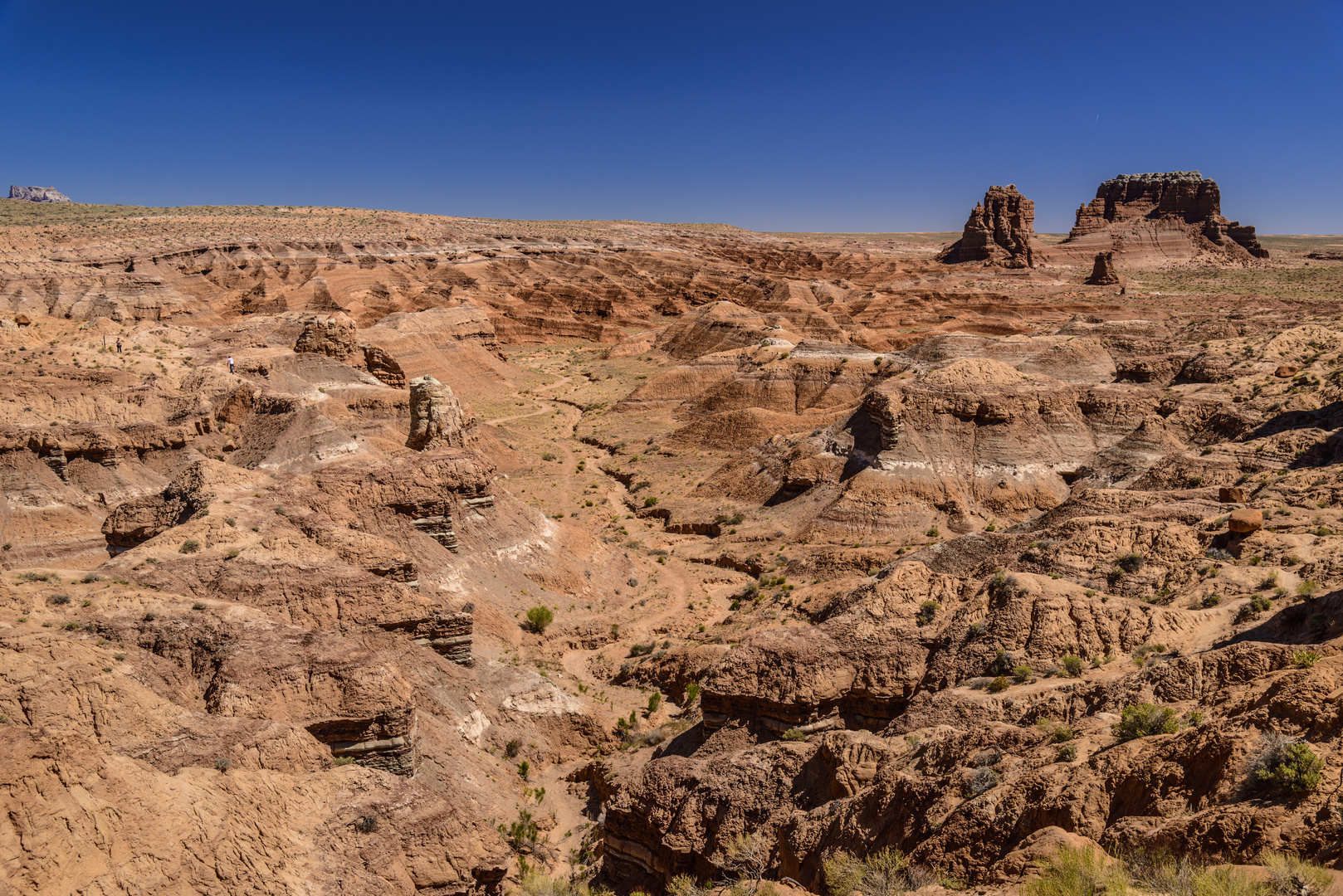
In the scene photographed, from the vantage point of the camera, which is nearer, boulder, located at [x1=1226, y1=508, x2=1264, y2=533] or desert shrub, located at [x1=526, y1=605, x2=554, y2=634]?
boulder, located at [x1=1226, y1=508, x2=1264, y2=533]

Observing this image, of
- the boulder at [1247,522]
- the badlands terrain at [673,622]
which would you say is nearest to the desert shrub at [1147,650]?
the badlands terrain at [673,622]

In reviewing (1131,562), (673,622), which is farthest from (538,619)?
(1131,562)

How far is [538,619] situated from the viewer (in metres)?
28.2

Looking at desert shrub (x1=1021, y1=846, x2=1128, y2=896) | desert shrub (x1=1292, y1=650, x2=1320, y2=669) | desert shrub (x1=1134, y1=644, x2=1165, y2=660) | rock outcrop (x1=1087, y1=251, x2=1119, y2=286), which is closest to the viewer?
desert shrub (x1=1021, y1=846, x2=1128, y2=896)

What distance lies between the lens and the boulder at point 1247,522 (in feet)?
66.1

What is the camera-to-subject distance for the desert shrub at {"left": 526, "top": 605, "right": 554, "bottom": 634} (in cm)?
2817

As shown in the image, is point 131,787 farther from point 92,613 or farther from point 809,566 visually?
point 809,566

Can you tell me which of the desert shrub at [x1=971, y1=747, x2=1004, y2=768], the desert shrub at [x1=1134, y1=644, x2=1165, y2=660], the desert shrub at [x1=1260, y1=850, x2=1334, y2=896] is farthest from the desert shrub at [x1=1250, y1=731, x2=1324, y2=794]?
the desert shrub at [x1=1134, y1=644, x2=1165, y2=660]

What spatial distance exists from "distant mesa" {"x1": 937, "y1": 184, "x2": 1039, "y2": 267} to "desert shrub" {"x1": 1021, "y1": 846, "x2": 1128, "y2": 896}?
163898mm

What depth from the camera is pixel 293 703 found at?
15828 mm

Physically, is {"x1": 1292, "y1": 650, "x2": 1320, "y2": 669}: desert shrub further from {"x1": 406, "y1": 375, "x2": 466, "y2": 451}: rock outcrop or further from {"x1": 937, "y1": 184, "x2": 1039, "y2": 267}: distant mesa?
{"x1": 937, "y1": 184, "x2": 1039, "y2": 267}: distant mesa

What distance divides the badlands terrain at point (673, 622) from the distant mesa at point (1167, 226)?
121859 millimetres

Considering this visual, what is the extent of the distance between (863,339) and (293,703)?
79850 millimetres

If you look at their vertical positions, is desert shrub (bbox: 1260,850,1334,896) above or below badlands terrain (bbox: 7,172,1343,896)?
above
